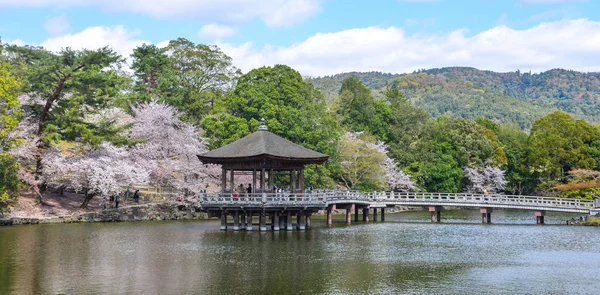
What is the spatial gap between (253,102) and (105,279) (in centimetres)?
3194

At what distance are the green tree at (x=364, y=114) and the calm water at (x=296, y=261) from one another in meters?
28.0

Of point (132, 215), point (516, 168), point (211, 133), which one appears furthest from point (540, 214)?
point (132, 215)

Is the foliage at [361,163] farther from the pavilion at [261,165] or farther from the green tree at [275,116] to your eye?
the pavilion at [261,165]

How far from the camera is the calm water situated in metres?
23.7

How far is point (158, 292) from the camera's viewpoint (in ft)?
73.9

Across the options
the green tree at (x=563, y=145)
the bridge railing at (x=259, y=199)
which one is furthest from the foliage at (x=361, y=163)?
the green tree at (x=563, y=145)

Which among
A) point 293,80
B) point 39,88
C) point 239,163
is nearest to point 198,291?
point 239,163

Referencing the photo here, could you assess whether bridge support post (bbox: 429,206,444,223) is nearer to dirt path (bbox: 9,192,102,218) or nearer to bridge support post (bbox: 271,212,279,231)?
bridge support post (bbox: 271,212,279,231)

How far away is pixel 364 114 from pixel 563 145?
20.1m

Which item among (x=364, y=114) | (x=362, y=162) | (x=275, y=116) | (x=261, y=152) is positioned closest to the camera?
(x=261, y=152)

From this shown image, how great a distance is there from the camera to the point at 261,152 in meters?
41.0

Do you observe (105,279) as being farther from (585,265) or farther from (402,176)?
(402,176)

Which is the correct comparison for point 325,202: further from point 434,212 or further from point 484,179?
point 484,179

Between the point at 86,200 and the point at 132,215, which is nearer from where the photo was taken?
the point at 132,215
